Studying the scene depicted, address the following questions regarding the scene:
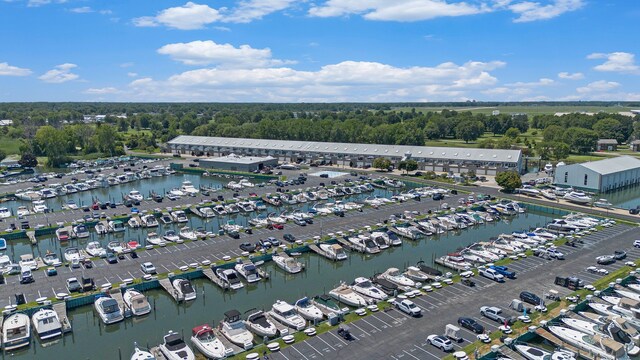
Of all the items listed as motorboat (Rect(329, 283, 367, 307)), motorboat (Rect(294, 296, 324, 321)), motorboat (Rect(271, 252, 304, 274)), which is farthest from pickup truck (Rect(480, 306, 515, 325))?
motorboat (Rect(271, 252, 304, 274))

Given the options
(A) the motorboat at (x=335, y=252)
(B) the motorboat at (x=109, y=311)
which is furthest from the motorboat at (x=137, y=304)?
(A) the motorboat at (x=335, y=252)

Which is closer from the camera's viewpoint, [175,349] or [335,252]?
[175,349]

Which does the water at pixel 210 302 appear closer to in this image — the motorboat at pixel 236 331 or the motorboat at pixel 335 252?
the motorboat at pixel 335 252

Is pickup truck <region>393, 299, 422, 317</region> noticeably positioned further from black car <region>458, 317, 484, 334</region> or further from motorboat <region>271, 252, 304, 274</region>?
motorboat <region>271, 252, 304, 274</region>

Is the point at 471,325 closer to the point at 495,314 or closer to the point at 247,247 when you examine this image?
the point at 495,314

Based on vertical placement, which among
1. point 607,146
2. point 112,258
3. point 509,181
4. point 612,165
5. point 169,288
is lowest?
point 169,288

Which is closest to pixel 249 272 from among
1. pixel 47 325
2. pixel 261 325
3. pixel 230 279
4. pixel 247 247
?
pixel 230 279
